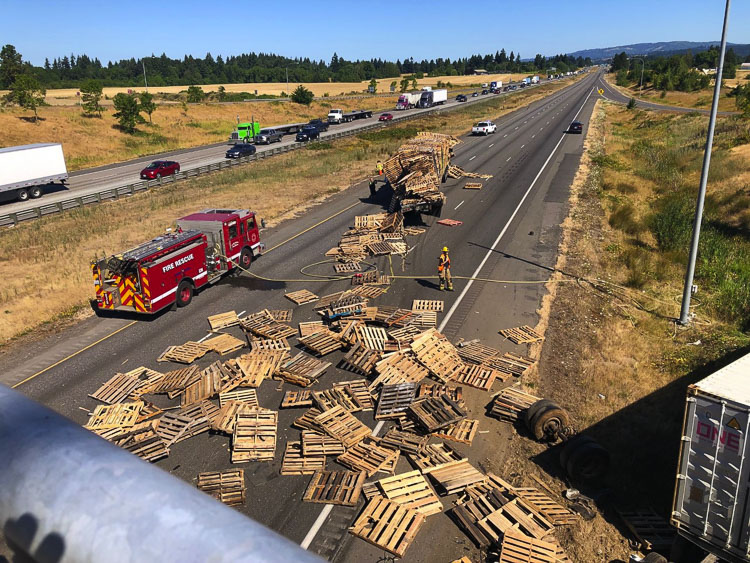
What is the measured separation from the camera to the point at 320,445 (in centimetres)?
1317

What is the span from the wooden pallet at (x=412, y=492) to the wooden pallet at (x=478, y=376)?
4414 mm

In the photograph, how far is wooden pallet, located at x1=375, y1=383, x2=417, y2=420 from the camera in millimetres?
14430

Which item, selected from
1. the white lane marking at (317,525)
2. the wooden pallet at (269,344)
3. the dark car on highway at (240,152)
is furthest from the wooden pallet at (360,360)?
the dark car on highway at (240,152)

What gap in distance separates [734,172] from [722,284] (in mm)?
23428

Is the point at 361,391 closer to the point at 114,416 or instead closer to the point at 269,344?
the point at 269,344

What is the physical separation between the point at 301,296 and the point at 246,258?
461 cm

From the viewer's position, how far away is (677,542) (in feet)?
32.7

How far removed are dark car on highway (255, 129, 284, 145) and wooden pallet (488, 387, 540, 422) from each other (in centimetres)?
6153

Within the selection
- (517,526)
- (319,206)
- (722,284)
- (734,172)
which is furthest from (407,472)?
(734,172)

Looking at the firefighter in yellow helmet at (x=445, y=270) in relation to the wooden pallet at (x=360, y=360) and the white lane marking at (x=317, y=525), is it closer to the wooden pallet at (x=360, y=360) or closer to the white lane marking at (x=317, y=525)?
the wooden pallet at (x=360, y=360)

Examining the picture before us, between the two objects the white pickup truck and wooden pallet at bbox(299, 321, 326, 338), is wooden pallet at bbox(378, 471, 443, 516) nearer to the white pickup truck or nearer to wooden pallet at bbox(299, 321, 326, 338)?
wooden pallet at bbox(299, 321, 326, 338)

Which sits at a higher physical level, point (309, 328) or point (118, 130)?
point (118, 130)

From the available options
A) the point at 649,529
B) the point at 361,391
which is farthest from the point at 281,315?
the point at 649,529

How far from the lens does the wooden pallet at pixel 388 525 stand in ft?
33.5
